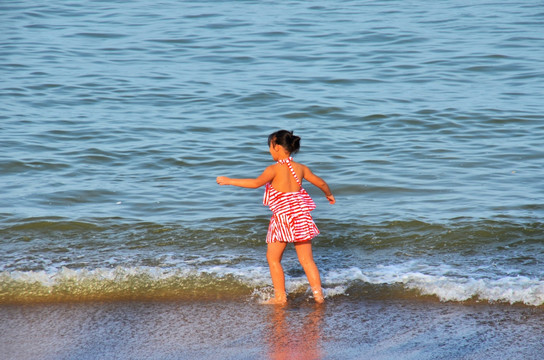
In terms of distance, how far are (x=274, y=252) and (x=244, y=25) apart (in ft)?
47.1

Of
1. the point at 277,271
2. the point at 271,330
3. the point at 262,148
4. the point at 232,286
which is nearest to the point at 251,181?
the point at 277,271

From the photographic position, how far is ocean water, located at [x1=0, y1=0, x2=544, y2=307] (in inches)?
236

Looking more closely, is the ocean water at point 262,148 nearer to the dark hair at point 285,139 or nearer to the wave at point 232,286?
the wave at point 232,286

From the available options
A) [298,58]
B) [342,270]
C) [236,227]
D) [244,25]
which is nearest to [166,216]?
[236,227]

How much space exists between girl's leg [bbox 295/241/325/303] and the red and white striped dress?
9 cm

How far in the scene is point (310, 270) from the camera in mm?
5359

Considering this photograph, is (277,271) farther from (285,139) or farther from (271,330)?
(285,139)

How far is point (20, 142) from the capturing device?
34.3ft

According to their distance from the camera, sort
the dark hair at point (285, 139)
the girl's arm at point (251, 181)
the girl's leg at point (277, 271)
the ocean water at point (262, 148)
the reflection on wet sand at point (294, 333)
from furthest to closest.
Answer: the ocean water at point (262, 148) → the girl's leg at point (277, 271) → the dark hair at point (285, 139) → the girl's arm at point (251, 181) → the reflection on wet sand at point (294, 333)

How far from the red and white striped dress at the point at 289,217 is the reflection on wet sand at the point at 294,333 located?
521mm

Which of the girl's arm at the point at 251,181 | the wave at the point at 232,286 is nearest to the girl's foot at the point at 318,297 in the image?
the wave at the point at 232,286

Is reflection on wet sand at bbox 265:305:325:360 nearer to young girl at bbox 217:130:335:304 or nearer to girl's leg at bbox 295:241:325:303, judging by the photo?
Answer: girl's leg at bbox 295:241:325:303

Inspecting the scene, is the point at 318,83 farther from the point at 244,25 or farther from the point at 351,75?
the point at 244,25

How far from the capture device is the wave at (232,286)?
538 centimetres
